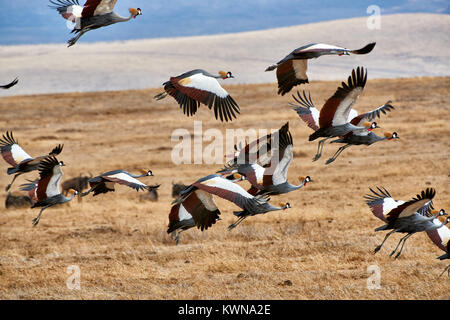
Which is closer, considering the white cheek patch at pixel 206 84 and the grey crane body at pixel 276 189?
the white cheek patch at pixel 206 84

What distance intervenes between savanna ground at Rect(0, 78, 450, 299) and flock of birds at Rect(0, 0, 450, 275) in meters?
3.56

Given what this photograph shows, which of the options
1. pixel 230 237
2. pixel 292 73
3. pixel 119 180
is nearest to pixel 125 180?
pixel 119 180

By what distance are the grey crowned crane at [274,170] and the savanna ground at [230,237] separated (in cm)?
406

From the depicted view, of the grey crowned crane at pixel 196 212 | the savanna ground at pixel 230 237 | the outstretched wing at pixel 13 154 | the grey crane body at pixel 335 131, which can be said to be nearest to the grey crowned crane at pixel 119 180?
the grey crowned crane at pixel 196 212

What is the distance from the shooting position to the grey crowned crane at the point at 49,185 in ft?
37.2

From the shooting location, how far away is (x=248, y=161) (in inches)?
451

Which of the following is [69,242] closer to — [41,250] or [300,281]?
[41,250]

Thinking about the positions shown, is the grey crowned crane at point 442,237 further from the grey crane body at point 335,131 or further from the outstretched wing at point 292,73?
the outstretched wing at point 292,73

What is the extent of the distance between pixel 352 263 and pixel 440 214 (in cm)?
628

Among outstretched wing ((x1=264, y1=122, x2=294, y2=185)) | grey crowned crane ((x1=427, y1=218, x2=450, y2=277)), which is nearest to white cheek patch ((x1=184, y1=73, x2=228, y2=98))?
outstretched wing ((x1=264, y1=122, x2=294, y2=185))

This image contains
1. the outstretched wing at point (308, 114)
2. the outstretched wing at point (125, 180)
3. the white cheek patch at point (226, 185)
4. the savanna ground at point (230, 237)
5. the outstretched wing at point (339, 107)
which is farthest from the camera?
the savanna ground at point (230, 237)

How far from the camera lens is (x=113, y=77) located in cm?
10100

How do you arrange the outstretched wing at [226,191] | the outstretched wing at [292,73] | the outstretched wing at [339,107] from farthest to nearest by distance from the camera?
the outstretched wing at [292,73]
the outstretched wing at [339,107]
the outstretched wing at [226,191]

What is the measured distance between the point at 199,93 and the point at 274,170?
178 centimetres
